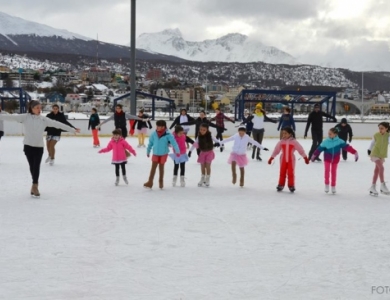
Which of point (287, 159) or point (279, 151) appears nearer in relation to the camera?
point (287, 159)

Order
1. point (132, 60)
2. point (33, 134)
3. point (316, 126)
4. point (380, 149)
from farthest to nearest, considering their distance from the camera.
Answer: point (132, 60)
point (316, 126)
point (380, 149)
point (33, 134)

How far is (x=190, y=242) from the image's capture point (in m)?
4.73

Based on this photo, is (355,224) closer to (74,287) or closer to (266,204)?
(266,204)

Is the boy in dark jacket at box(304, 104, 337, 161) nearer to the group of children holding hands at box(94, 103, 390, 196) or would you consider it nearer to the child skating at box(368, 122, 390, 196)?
the group of children holding hands at box(94, 103, 390, 196)

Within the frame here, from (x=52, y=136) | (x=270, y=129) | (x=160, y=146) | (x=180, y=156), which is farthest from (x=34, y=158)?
(x=270, y=129)

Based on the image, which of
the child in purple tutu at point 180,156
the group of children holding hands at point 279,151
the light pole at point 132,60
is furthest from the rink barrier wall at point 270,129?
the group of children holding hands at point 279,151

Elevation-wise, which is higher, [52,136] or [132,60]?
[132,60]

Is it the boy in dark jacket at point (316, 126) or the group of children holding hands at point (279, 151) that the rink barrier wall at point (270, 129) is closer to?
the boy in dark jacket at point (316, 126)

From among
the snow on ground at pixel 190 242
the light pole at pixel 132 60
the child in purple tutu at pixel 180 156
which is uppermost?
the light pole at pixel 132 60

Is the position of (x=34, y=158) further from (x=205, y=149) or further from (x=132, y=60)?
(x=132, y=60)

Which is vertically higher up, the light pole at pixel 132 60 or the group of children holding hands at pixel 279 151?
the light pole at pixel 132 60

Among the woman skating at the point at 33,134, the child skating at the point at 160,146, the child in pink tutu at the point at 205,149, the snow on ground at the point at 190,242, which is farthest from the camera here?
the child in pink tutu at the point at 205,149

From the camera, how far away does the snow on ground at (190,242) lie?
3588mm

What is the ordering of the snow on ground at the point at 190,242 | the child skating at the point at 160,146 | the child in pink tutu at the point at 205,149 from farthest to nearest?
the child in pink tutu at the point at 205,149 → the child skating at the point at 160,146 → the snow on ground at the point at 190,242
